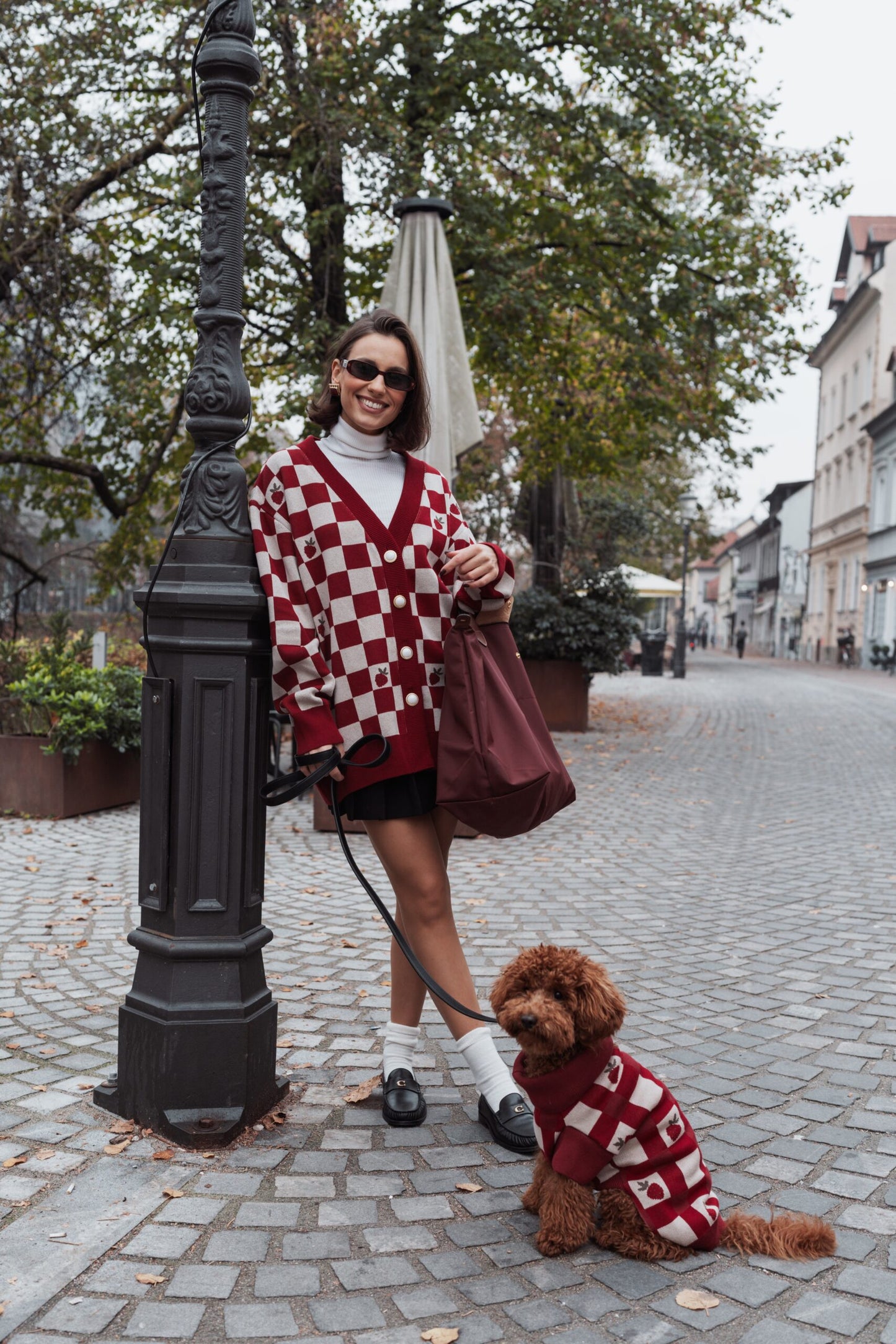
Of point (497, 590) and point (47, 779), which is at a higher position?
point (497, 590)

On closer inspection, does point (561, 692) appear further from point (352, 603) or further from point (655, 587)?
point (655, 587)

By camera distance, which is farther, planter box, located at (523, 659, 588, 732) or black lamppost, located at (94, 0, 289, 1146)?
planter box, located at (523, 659, 588, 732)

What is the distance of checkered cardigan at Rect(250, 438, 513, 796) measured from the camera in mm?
2779

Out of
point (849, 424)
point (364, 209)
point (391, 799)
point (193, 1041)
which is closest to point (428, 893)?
point (391, 799)

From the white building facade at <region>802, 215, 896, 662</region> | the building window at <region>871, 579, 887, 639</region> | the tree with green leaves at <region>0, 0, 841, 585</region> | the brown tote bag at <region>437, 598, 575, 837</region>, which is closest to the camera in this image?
the brown tote bag at <region>437, 598, 575, 837</region>

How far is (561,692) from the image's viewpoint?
1312 centimetres

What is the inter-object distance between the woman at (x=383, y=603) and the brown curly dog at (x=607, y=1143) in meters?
0.50

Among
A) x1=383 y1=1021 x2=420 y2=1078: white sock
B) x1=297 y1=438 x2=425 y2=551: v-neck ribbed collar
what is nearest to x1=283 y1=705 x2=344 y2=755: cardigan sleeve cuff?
x1=297 y1=438 x2=425 y2=551: v-neck ribbed collar

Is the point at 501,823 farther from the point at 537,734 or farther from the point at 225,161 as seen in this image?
the point at 225,161

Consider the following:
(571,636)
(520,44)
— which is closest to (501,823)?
(571,636)

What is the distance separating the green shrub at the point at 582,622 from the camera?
41.2 ft

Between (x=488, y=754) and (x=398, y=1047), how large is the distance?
3.48 feet

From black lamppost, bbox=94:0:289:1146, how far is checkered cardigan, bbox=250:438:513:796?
0.44 feet

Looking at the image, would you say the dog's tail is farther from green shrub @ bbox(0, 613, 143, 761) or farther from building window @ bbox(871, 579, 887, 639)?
building window @ bbox(871, 579, 887, 639)
